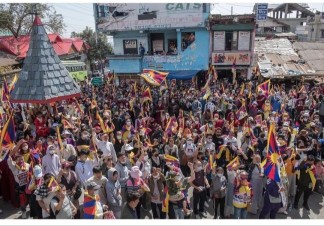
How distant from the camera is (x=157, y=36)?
22.2 metres

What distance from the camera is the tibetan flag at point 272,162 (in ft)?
18.8

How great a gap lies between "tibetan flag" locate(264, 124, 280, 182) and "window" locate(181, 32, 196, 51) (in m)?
15.3

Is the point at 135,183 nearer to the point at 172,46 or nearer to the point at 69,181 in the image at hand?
the point at 69,181

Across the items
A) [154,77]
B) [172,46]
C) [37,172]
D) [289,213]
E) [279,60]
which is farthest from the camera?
[172,46]

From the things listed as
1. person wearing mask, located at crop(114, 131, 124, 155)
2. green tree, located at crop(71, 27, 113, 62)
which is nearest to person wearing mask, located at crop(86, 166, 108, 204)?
person wearing mask, located at crop(114, 131, 124, 155)

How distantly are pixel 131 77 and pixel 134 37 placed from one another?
297 centimetres

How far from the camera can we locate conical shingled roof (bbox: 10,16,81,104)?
8344 mm

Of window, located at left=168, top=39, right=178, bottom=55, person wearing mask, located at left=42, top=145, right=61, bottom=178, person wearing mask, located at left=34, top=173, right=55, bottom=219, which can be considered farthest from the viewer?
window, located at left=168, top=39, right=178, bottom=55

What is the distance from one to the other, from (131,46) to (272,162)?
18117 mm

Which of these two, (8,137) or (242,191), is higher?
(8,137)

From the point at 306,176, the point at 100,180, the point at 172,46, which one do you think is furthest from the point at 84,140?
the point at 172,46

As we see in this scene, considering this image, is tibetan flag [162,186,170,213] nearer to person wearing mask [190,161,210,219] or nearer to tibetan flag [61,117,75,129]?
person wearing mask [190,161,210,219]

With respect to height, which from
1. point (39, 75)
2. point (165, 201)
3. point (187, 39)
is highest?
point (187, 39)

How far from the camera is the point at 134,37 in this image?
22.0 m
